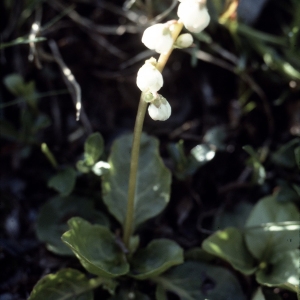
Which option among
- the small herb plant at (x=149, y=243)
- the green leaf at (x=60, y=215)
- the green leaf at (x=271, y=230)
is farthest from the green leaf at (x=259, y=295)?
the green leaf at (x=60, y=215)

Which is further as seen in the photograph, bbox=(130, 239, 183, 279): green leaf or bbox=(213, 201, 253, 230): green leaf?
bbox=(213, 201, 253, 230): green leaf

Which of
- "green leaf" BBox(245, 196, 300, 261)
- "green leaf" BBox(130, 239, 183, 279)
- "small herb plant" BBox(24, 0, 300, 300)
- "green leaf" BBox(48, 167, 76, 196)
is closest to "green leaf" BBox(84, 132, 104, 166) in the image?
"small herb plant" BBox(24, 0, 300, 300)

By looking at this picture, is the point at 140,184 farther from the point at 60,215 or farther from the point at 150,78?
the point at 150,78

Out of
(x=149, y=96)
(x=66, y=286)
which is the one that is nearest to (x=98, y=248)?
(x=66, y=286)

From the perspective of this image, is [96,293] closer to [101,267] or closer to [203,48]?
[101,267]

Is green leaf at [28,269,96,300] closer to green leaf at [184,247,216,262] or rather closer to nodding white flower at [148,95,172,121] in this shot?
green leaf at [184,247,216,262]

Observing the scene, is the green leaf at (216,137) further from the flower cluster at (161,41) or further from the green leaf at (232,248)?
the flower cluster at (161,41)

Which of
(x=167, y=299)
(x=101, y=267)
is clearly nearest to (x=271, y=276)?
(x=167, y=299)
